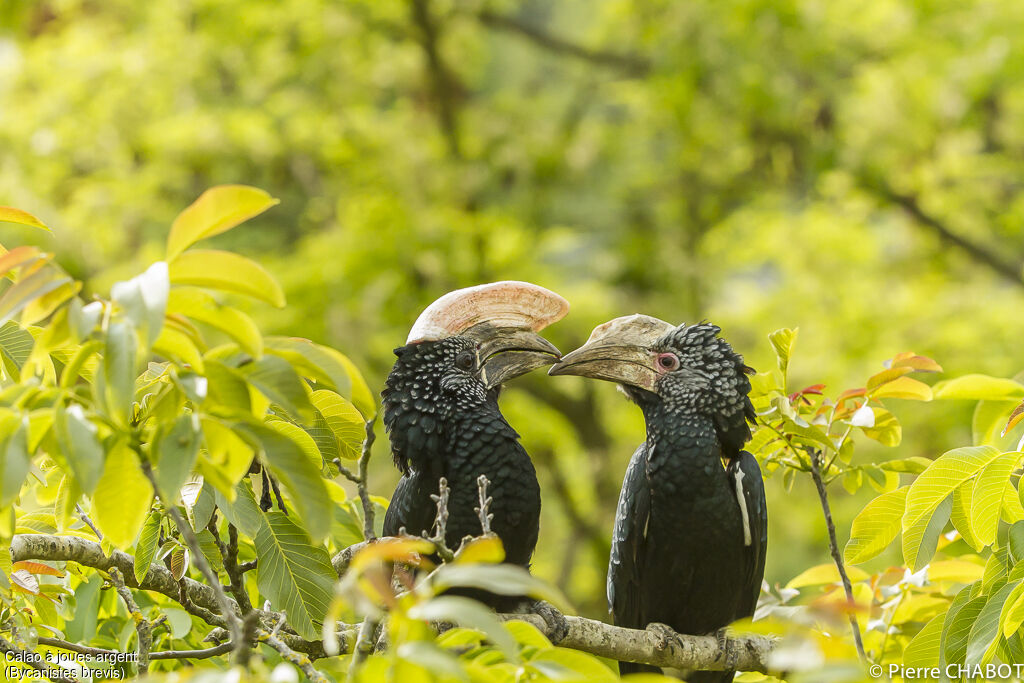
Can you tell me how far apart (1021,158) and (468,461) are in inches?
383

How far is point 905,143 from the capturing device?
934 centimetres

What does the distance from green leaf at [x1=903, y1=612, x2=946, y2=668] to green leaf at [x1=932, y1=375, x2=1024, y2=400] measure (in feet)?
1.62

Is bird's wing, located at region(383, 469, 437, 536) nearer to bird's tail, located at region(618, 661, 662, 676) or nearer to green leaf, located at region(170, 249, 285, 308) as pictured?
bird's tail, located at region(618, 661, 662, 676)

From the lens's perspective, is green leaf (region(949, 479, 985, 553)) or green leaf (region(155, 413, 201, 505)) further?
green leaf (region(949, 479, 985, 553))

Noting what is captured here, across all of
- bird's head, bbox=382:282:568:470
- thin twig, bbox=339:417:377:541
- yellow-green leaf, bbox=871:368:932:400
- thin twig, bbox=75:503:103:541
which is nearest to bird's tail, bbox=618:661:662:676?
bird's head, bbox=382:282:568:470

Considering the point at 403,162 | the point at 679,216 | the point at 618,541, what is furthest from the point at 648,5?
the point at 618,541

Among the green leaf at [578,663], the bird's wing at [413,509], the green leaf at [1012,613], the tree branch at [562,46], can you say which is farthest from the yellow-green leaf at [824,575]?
the tree branch at [562,46]

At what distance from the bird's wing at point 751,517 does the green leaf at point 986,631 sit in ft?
2.37

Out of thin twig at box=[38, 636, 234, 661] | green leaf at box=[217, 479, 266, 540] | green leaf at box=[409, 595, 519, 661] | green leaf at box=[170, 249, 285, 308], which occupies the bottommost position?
thin twig at box=[38, 636, 234, 661]

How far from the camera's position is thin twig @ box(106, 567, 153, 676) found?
1.56 meters

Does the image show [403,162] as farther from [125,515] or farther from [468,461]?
[125,515]

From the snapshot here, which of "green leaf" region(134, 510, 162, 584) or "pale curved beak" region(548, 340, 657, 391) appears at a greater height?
"pale curved beak" region(548, 340, 657, 391)

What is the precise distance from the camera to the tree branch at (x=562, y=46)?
982 cm

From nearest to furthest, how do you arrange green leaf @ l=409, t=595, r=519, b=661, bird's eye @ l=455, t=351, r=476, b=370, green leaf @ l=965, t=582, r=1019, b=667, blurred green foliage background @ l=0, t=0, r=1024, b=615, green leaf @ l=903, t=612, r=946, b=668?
green leaf @ l=409, t=595, r=519, b=661
green leaf @ l=965, t=582, r=1019, b=667
green leaf @ l=903, t=612, r=946, b=668
bird's eye @ l=455, t=351, r=476, b=370
blurred green foliage background @ l=0, t=0, r=1024, b=615
